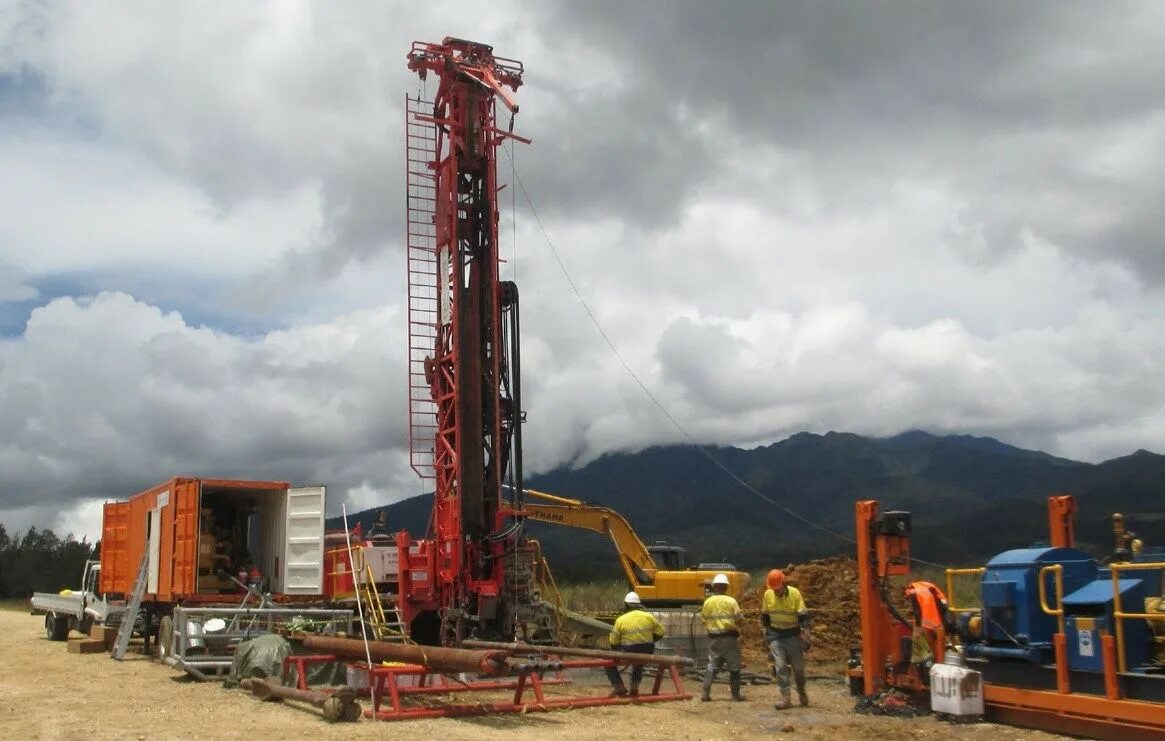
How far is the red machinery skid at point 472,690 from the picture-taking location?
12.9 m

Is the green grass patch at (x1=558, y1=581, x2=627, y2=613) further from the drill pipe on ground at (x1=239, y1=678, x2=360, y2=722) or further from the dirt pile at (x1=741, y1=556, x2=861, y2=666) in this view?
the drill pipe on ground at (x1=239, y1=678, x2=360, y2=722)

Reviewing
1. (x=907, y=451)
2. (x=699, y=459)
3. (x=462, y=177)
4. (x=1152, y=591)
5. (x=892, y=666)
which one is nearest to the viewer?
(x=1152, y=591)

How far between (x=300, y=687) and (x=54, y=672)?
25.4 feet

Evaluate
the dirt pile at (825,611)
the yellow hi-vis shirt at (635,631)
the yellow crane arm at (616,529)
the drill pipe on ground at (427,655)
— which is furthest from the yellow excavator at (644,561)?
the drill pipe on ground at (427,655)

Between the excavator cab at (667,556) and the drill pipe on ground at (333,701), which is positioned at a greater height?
the excavator cab at (667,556)

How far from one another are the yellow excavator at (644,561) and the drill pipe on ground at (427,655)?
8.09 meters

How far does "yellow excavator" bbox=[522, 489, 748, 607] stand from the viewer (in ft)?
75.3

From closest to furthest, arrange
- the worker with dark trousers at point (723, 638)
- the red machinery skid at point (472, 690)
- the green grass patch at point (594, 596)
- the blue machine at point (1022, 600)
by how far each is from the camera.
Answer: the blue machine at point (1022, 600), the red machinery skid at point (472, 690), the worker with dark trousers at point (723, 638), the green grass patch at point (594, 596)

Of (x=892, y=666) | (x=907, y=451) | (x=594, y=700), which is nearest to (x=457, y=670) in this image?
(x=594, y=700)

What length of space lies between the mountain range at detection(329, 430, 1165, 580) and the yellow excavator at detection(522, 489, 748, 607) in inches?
719

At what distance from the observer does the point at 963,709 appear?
1218 centimetres

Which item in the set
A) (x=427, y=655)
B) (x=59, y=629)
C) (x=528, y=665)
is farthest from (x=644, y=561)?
(x=59, y=629)

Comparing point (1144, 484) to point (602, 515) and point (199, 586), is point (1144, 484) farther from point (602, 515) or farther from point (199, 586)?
point (199, 586)

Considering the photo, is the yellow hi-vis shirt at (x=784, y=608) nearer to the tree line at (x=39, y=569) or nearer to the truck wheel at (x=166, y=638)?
the truck wheel at (x=166, y=638)
